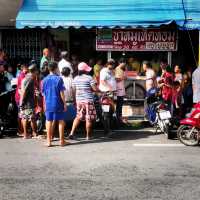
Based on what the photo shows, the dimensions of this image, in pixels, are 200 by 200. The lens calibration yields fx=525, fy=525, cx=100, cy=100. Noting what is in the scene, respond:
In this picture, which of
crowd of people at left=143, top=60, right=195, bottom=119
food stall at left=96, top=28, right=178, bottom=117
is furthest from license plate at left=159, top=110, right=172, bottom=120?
food stall at left=96, top=28, right=178, bottom=117

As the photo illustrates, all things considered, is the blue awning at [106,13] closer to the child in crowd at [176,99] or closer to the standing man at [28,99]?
the child in crowd at [176,99]

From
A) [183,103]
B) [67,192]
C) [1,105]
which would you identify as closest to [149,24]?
[183,103]

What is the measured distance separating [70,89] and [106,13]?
2.76m

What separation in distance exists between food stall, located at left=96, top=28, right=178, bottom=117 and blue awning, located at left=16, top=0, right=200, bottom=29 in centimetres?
83

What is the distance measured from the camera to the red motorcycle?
10.3m

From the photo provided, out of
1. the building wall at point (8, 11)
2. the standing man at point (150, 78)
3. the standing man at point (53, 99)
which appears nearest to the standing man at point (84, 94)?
the standing man at point (53, 99)

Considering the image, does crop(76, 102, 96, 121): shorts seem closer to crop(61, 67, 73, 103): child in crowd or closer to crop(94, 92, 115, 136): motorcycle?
crop(61, 67, 73, 103): child in crowd

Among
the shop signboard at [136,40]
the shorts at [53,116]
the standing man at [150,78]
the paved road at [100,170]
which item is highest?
the shop signboard at [136,40]

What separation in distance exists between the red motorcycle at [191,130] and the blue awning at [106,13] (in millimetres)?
3098

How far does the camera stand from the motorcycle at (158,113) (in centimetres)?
1117

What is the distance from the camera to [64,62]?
12430 millimetres

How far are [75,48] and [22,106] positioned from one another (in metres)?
4.17

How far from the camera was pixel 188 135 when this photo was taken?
10.4 meters

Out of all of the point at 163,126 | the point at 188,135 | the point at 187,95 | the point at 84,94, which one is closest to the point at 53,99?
the point at 84,94
